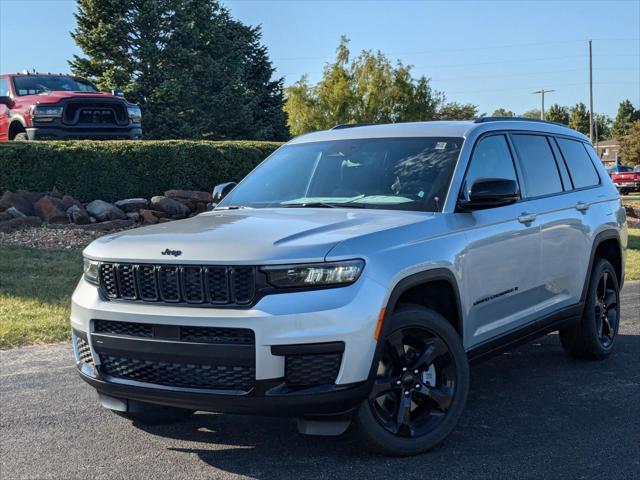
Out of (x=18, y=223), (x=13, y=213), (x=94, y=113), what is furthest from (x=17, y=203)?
(x=94, y=113)

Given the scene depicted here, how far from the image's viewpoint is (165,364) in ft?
13.5

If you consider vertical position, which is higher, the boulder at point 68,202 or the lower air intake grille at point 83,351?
the boulder at point 68,202

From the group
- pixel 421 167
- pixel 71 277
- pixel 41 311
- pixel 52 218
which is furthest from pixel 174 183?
pixel 421 167

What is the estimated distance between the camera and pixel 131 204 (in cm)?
1404

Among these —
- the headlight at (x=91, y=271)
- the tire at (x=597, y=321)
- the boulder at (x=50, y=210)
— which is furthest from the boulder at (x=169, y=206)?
the headlight at (x=91, y=271)

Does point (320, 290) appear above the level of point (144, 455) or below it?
above

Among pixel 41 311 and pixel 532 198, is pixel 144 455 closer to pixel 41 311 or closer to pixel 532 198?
pixel 532 198

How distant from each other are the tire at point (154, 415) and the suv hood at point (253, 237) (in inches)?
35.0

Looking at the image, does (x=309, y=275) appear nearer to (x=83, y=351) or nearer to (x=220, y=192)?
(x=83, y=351)

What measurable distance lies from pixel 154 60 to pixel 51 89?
20.1m

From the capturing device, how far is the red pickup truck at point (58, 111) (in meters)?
15.4

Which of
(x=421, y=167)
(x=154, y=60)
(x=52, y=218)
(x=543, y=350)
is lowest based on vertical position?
(x=543, y=350)

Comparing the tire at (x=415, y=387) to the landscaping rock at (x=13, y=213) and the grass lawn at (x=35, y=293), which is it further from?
the landscaping rock at (x=13, y=213)

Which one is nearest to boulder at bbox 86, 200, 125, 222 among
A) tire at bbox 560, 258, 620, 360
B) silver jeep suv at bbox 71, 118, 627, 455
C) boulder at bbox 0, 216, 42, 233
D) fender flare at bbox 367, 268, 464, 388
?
boulder at bbox 0, 216, 42, 233
